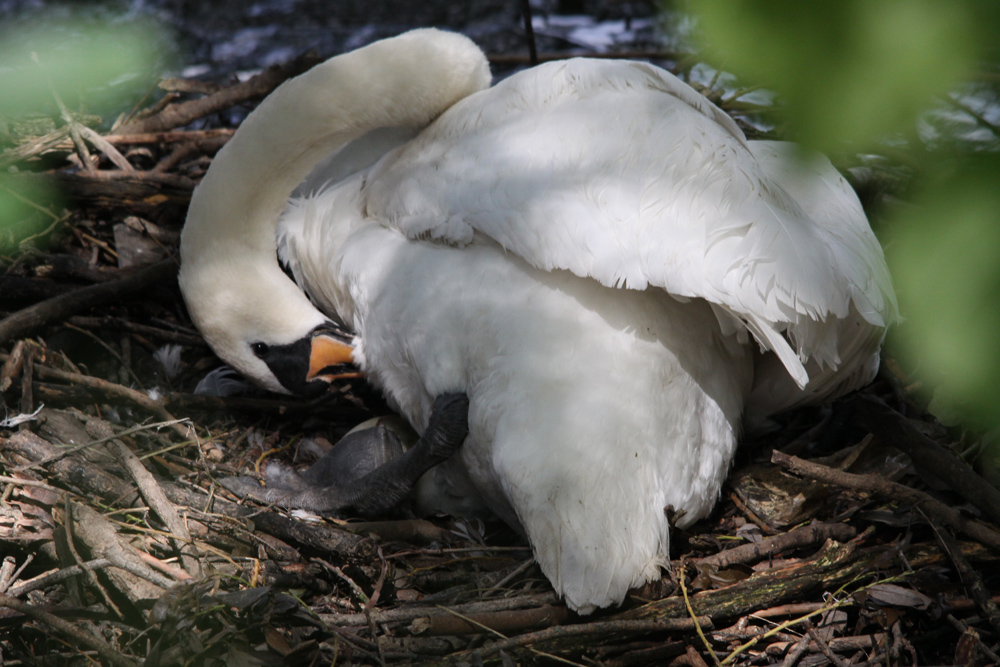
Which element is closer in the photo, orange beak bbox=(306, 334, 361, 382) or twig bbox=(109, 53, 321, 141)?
orange beak bbox=(306, 334, 361, 382)

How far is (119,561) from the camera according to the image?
2.60m

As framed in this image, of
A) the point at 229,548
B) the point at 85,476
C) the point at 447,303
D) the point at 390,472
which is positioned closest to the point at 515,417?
the point at 447,303

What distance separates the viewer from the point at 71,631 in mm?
2316

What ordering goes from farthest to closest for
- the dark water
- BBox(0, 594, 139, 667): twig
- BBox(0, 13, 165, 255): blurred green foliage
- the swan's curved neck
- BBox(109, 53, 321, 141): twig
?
the dark water → BBox(109, 53, 321, 141): twig → the swan's curved neck → BBox(0, 594, 139, 667): twig → BBox(0, 13, 165, 255): blurred green foliage

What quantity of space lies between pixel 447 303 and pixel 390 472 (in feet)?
2.65

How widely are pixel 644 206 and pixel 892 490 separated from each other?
4.28 ft

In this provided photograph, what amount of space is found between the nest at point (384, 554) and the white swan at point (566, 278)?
0.71 ft

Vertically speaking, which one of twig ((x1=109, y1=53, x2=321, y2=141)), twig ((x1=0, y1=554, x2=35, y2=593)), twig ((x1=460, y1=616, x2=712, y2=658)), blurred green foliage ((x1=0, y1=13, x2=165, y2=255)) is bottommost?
twig ((x1=460, y1=616, x2=712, y2=658))

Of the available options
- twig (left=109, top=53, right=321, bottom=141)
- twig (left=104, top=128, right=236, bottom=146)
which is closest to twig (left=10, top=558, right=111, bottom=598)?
twig (left=104, top=128, right=236, bottom=146)

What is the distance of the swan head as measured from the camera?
11.9 ft

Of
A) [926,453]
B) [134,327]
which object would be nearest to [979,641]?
[926,453]

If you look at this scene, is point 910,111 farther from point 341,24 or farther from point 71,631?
point 341,24

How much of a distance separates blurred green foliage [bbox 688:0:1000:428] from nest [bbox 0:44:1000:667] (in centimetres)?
212

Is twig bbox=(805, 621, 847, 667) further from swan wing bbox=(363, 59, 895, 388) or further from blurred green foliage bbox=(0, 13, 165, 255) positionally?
blurred green foliage bbox=(0, 13, 165, 255)
